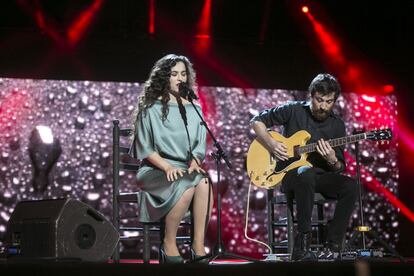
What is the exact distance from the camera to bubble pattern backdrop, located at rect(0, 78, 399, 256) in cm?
592

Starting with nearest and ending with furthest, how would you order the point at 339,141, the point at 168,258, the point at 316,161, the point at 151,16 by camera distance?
the point at 168,258 < the point at 339,141 < the point at 316,161 < the point at 151,16

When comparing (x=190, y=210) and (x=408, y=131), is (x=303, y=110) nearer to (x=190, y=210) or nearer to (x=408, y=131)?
(x=190, y=210)

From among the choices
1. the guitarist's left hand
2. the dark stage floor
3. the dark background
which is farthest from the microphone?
the dark background

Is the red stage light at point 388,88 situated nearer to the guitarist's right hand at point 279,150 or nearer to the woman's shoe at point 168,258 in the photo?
the guitarist's right hand at point 279,150

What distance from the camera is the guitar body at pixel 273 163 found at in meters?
4.12

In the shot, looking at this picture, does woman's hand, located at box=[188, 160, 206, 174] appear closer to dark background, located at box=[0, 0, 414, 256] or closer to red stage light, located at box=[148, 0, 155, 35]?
dark background, located at box=[0, 0, 414, 256]

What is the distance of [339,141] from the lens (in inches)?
157

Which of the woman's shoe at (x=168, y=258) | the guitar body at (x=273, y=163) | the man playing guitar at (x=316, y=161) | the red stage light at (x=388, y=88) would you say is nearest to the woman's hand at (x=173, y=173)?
the woman's shoe at (x=168, y=258)

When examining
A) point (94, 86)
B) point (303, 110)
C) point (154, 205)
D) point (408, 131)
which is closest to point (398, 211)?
point (408, 131)

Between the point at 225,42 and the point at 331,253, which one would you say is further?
the point at 225,42

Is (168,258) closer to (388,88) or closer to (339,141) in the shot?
(339,141)

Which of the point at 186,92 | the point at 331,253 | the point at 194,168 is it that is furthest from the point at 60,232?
the point at 331,253

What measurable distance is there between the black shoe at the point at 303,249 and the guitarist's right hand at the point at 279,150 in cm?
61

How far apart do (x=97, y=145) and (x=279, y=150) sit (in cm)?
250
